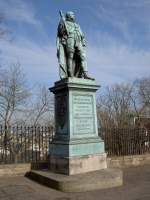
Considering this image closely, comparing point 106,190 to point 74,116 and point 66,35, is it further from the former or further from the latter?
point 66,35

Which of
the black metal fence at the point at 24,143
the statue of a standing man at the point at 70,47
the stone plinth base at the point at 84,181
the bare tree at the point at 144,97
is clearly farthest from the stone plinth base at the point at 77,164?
the bare tree at the point at 144,97

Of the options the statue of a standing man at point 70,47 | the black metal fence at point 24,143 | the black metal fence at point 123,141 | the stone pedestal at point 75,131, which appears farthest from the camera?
the black metal fence at point 123,141

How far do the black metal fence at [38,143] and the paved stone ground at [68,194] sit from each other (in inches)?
84.1

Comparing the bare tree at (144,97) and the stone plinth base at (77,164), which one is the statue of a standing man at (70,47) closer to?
the stone plinth base at (77,164)

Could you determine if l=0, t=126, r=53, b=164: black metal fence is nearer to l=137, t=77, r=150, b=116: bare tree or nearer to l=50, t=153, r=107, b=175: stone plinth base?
l=50, t=153, r=107, b=175: stone plinth base

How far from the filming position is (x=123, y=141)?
14.1 m

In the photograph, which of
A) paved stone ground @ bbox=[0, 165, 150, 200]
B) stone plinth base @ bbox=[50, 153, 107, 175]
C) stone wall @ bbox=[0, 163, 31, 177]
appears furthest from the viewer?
stone wall @ bbox=[0, 163, 31, 177]

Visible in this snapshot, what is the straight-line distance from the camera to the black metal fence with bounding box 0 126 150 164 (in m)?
11.9

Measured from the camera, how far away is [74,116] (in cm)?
979

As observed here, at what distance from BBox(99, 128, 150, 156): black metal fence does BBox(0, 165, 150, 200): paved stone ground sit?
4.04 metres

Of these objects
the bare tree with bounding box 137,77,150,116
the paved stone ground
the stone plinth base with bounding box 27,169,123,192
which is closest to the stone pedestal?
the stone plinth base with bounding box 27,169,123,192

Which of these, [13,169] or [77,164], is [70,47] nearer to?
[77,164]

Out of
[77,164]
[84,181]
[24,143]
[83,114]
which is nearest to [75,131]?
[83,114]

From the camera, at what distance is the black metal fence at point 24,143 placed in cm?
1177
